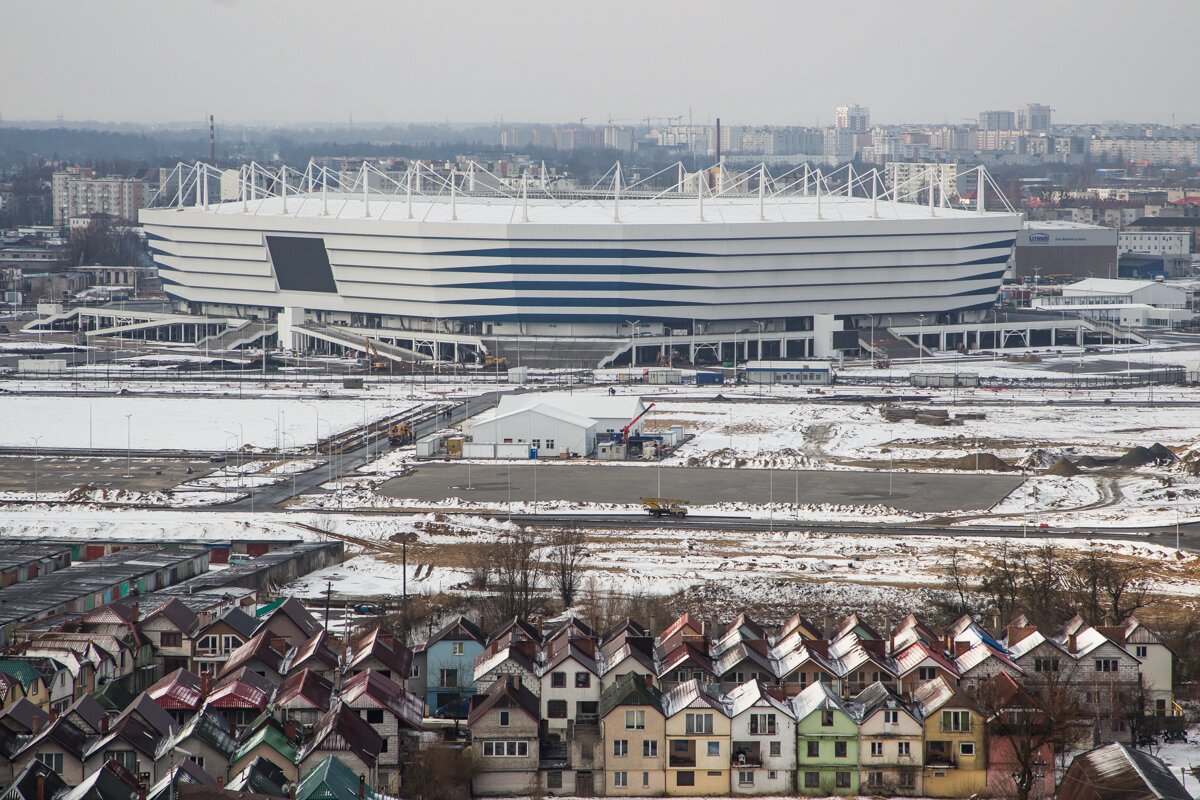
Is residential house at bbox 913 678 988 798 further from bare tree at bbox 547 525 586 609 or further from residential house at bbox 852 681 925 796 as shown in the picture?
bare tree at bbox 547 525 586 609

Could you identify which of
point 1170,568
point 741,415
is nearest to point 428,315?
point 741,415

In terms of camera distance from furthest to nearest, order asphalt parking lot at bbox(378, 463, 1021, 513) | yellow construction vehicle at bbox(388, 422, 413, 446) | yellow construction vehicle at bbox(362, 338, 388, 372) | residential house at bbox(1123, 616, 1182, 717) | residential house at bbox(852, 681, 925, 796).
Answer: yellow construction vehicle at bbox(362, 338, 388, 372), yellow construction vehicle at bbox(388, 422, 413, 446), asphalt parking lot at bbox(378, 463, 1021, 513), residential house at bbox(1123, 616, 1182, 717), residential house at bbox(852, 681, 925, 796)

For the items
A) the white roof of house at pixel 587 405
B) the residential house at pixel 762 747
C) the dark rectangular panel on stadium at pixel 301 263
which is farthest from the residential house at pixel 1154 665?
the dark rectangular panel on stadium at pixel 301 263

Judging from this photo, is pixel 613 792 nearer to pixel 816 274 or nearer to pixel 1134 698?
pixel 1134 698

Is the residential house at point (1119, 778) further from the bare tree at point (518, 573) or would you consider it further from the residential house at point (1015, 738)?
the bare tree at point (518, 573)

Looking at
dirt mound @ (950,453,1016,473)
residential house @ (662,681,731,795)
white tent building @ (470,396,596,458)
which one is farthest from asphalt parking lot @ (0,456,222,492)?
residential house @ (662,681,731,795)

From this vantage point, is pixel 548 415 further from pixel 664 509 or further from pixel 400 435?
pixel 664 509
